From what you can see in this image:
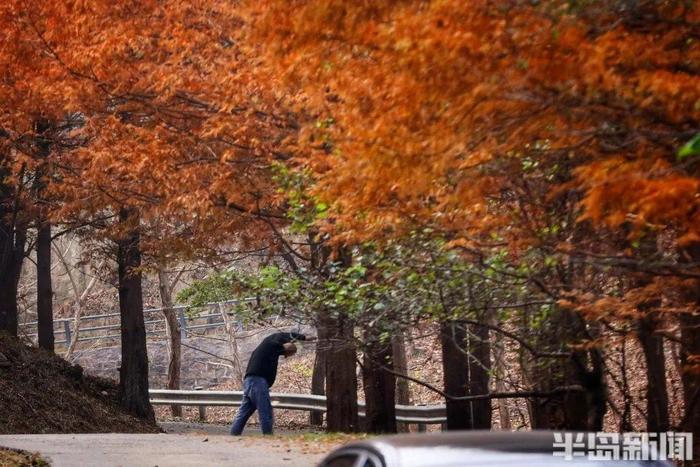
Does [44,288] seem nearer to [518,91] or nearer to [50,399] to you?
[50,399]

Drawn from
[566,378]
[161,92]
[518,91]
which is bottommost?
[566,378]

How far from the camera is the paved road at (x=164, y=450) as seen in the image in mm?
12305

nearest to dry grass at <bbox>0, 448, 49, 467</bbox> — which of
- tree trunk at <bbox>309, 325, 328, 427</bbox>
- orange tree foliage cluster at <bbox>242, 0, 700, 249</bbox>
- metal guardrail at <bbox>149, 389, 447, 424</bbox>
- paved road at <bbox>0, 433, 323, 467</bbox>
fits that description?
paved road at <bbox>0, 433, 323, 467</bbox>

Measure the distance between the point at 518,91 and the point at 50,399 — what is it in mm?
17303

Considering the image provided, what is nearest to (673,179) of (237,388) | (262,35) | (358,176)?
(358,176)

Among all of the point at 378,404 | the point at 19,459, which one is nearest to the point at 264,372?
the point at 378,404

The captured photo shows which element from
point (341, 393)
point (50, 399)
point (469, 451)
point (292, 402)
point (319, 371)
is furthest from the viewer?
point (319, 371)

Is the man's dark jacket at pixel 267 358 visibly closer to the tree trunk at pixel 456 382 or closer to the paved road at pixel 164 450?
the paved road at pixel 164 450

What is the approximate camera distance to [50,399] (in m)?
22.8

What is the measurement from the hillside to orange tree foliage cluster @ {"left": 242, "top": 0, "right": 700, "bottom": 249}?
1413 cm

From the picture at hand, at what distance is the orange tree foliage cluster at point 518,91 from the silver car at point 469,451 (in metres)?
2.45

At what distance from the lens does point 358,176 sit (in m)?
8.95

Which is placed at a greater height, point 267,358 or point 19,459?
point 267,358

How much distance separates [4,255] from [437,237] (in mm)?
16581
